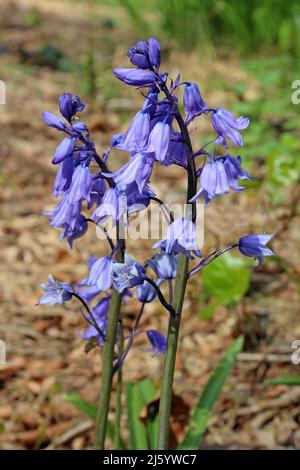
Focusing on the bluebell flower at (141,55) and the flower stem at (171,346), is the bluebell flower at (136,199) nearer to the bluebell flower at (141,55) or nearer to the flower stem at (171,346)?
the flower stem at (171,346)

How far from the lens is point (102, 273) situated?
7.20 ft

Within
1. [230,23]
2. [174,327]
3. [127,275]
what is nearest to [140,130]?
[127,275]

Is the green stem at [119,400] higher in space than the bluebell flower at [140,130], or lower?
lower

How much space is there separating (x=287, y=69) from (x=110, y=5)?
387cm

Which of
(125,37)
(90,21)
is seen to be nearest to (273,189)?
(125,37)

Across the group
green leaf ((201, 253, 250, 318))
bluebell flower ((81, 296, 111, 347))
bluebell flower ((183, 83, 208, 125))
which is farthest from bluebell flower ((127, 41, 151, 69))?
green leaf ((201, 253, 250, 318))

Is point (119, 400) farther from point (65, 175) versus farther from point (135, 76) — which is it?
point (135, 76)

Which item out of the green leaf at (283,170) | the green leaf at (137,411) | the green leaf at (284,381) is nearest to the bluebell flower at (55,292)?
the green leaf at (137,411)

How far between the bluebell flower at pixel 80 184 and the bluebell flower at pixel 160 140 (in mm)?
232

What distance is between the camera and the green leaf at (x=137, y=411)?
9.75 feet

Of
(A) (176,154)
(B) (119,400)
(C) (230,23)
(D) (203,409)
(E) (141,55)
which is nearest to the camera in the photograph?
(E) (141,55)

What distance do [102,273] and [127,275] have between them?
9 centimetres

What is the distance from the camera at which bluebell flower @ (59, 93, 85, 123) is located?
2.05 meters

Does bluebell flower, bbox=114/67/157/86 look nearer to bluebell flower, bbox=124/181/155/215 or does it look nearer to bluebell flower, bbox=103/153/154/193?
bluebell flower, bbox=103/153/154/193
